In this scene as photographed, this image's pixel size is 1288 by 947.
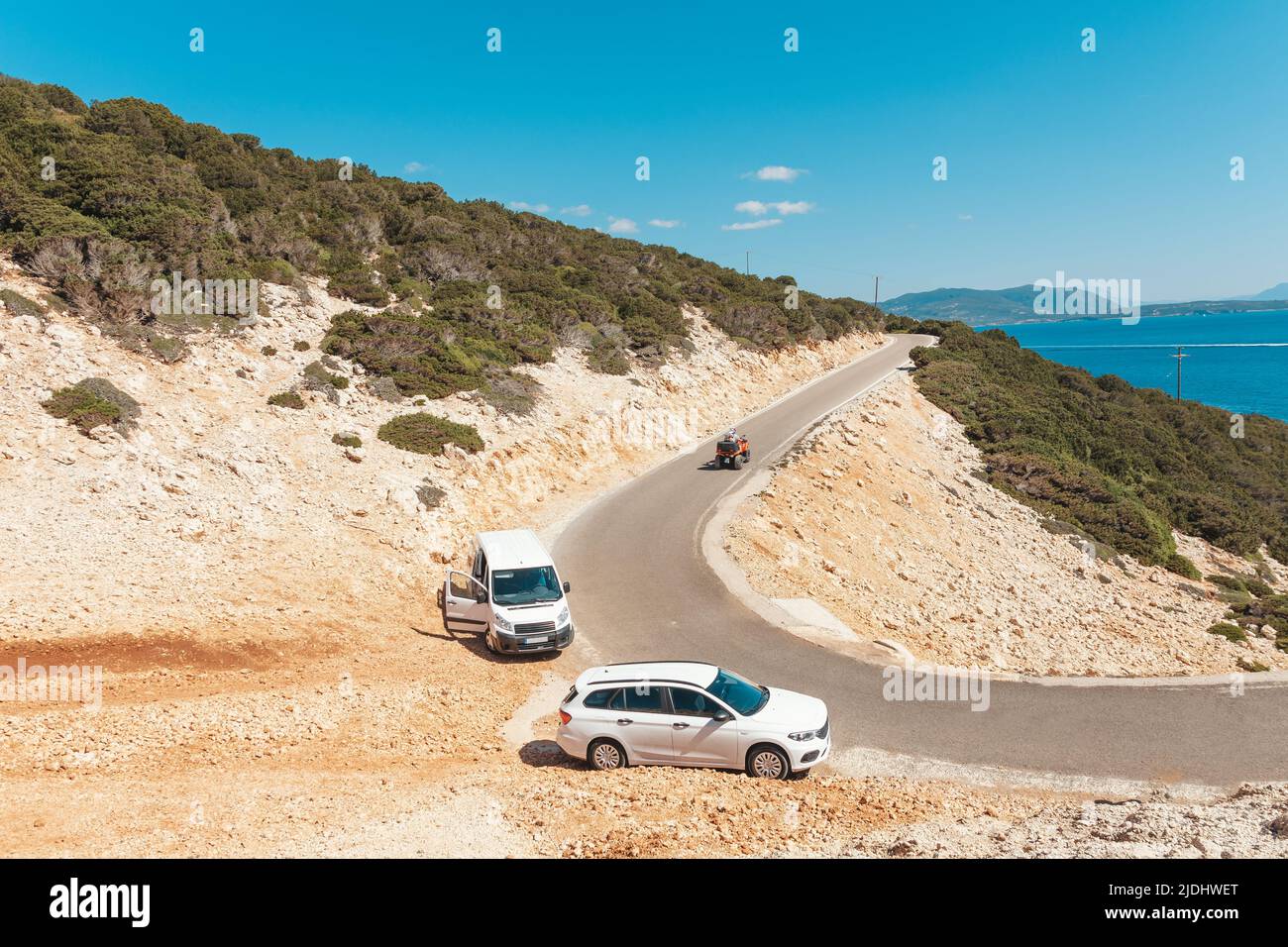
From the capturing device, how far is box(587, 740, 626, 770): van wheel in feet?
37.4

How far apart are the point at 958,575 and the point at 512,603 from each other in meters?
17.2

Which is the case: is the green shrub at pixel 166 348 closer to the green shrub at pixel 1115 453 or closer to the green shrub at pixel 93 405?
the green shrub at pixel 93 405

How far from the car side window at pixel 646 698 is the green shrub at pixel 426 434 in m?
15.5

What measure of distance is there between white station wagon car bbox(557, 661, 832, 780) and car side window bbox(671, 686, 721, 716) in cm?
1

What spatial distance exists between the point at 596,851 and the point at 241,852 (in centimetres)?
399

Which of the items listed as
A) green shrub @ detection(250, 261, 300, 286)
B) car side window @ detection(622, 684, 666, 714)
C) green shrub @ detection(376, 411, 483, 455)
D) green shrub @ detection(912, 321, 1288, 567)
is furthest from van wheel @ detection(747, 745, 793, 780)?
green shrub @ detection(250, 261, 300, 286)

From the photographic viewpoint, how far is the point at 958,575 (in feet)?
85.0

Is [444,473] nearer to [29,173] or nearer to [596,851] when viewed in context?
[596,851]

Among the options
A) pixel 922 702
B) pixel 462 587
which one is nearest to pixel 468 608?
pixel 462 587

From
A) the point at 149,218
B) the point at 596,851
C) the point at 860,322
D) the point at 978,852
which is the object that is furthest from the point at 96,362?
the point at 860,322

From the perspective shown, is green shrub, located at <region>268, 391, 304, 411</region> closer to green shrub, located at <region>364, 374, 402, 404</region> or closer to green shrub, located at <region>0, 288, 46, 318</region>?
green shrub, located at <region>364, 374, 402, 404</region>

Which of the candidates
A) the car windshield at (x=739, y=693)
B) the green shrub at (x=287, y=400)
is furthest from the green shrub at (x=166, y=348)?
the car windshield at (x=739, y=693)

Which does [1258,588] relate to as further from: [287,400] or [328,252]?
[328,252]

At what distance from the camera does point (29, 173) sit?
95.7ft
